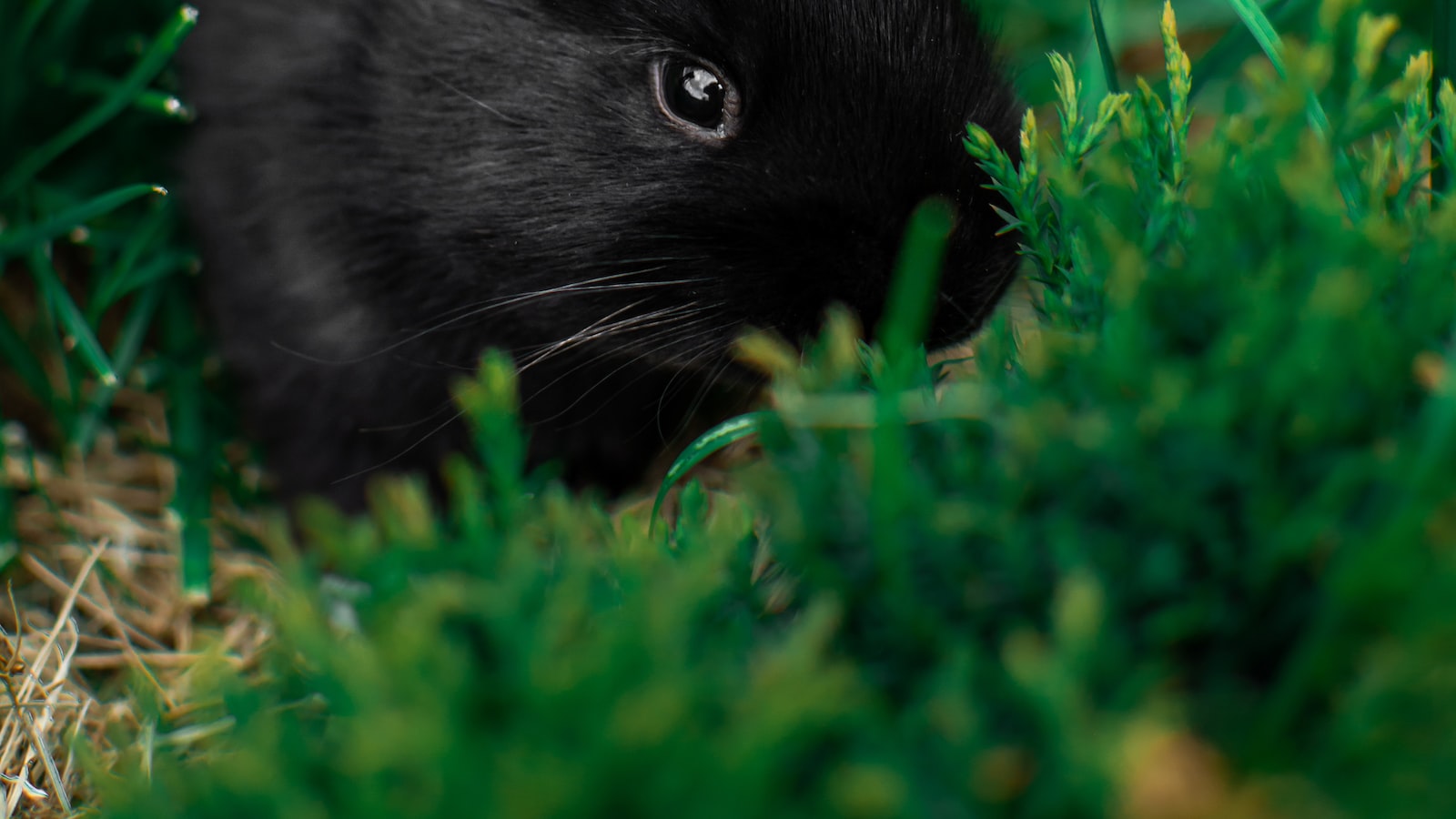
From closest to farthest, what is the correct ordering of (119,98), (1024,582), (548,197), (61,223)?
(1024,582)
(548,197)
(61,223)
(119,98)

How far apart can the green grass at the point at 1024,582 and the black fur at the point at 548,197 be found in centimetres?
29

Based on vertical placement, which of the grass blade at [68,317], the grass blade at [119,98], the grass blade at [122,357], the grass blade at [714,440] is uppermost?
the grass blade at [119,98]

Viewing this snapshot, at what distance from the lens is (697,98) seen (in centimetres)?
178

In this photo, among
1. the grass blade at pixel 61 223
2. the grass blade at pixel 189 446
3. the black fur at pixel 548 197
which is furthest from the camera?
the grass blade at pixel 189 446

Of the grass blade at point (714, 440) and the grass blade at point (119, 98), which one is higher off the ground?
the grass blade at point (119, 98)

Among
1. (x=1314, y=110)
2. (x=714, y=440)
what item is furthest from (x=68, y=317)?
(x=1314, y=110)

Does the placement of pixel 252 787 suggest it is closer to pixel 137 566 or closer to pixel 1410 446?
pixel 1410 446

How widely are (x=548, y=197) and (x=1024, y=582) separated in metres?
1.06

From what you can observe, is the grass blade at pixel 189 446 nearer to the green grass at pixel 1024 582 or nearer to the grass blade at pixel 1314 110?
the green grass at pixel 1024 582

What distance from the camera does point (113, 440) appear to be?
8.82 ft

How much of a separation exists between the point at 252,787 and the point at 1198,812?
0.74 metres

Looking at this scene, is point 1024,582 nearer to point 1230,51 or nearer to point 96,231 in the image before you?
point 1230,51

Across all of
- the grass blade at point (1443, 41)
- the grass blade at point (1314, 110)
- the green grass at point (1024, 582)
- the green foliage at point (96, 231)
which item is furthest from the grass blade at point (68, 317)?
the grass blade at point (1443, 41)

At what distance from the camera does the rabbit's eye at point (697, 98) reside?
1770 mm
